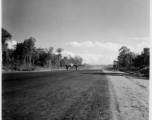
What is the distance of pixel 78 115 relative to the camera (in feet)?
12.9

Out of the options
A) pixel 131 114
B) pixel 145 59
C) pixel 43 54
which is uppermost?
pixel 43 54

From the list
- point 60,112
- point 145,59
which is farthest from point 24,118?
point 145,59

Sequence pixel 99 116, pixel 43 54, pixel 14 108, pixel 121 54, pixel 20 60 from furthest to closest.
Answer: pixel 121 54 < pixel 43 54 < pixel 20 60 < pixel 14 108 < pixel 99 116

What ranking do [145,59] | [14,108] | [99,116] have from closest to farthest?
1. [99,116]
2. [14,108]
3. [145,59]

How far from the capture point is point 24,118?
12.0ft

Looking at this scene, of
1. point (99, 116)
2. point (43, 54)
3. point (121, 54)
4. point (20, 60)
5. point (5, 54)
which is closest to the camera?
point (99, 116)

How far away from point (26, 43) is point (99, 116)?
227ft

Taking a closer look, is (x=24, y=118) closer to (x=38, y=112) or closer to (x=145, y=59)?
(x=38, y=112)

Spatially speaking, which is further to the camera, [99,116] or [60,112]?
[60,112]

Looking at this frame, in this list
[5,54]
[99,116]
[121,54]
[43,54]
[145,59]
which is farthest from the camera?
[121,54]

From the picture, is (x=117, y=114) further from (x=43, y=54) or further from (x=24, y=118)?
(x=43, y=54)

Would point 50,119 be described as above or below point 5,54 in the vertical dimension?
below

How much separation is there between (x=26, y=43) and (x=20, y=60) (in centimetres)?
1487

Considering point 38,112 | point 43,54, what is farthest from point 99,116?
point 43,54
